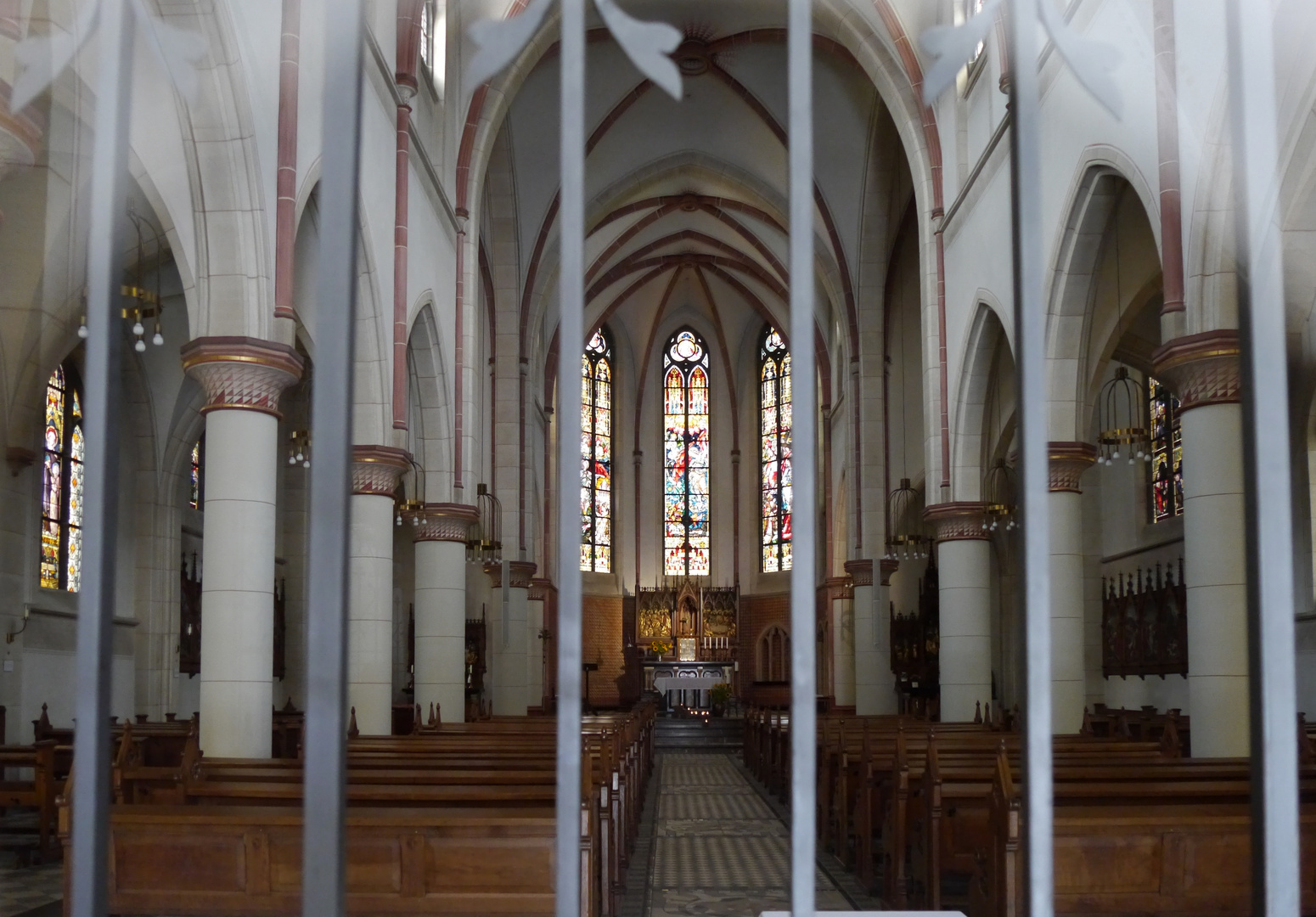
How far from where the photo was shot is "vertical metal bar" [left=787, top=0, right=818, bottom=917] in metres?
2.24

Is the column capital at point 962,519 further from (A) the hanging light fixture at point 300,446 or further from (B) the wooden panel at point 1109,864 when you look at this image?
(B) the wooden panel at point 1109,864

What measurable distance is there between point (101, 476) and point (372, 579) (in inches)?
430

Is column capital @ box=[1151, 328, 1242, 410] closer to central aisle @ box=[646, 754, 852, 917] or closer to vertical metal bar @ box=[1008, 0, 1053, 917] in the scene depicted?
central aisle @ box=[646, 754, 852, 917]

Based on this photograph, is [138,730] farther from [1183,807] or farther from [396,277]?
[1183,807]

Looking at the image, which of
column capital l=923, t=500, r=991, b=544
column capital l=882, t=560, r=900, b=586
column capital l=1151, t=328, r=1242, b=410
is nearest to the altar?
column capital l=882, t=560, r=900, b=586

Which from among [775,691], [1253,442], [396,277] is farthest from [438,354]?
[775,691]

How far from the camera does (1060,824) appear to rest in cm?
573

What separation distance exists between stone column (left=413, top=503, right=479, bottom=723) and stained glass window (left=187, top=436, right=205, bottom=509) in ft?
16.7

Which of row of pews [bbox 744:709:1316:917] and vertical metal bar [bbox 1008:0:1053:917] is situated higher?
vertical metal bar [bbox 1008:0:1053:917]

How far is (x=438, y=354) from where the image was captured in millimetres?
15844

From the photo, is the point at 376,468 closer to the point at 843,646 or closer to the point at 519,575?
the point at 519,575

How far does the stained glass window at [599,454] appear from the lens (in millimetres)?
35000

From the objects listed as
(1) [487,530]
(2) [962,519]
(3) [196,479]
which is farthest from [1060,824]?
(1) [487,530]

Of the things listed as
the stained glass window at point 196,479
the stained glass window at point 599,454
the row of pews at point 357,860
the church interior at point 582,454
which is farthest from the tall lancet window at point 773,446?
the row of pews at point 357,860
